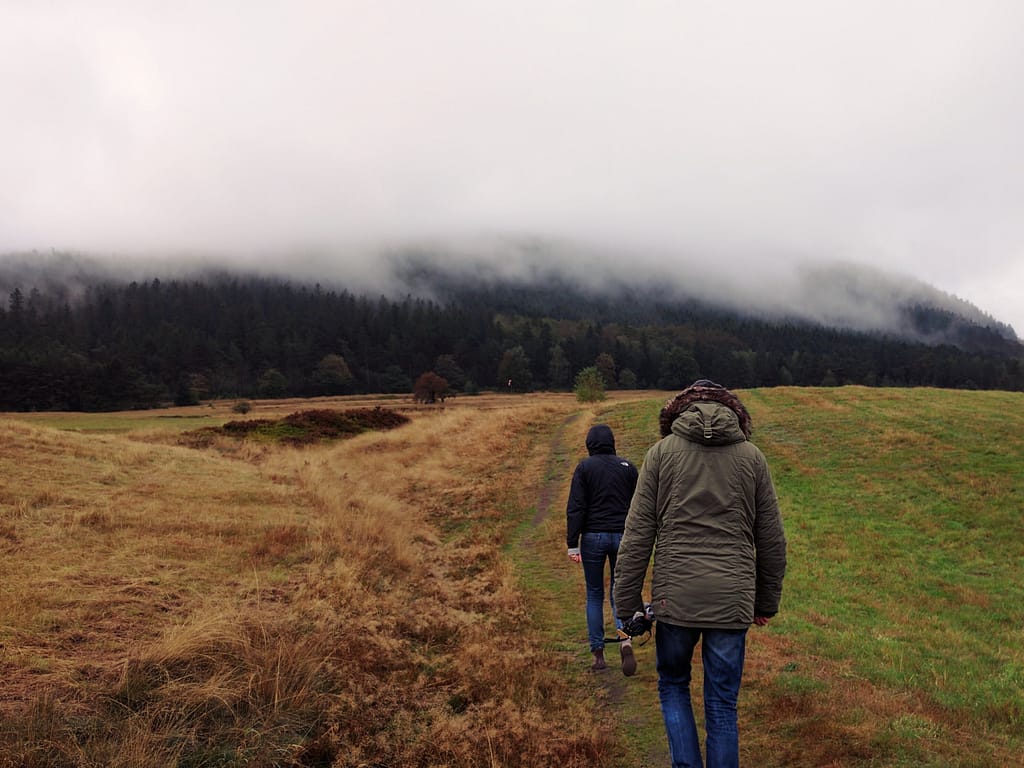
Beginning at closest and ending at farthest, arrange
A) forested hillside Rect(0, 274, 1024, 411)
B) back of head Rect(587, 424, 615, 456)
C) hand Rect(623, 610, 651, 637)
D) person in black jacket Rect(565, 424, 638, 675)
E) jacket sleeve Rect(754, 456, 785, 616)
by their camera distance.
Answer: jacket sleeve Rect(754, 456, 785, 616) → hand Rect(623, 610, 651, 637) → person in black jacket Rect(565, 424, 638, 675) → back of head Rect(587, 424, 615, 456) → forested hillside Rect(0, 274, 1024, 411)

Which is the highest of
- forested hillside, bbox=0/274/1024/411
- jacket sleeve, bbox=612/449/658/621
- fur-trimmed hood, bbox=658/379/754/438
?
fur-trimmed hood, bbox=658/379/754/438

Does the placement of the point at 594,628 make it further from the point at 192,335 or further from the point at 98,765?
the point at 192,335

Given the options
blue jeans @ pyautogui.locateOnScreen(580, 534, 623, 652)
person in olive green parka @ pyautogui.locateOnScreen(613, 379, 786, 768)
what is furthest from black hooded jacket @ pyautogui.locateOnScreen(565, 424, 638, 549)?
person in olive green parka @ pyautogui.locateOnScreen(613, 379, 786, 768)

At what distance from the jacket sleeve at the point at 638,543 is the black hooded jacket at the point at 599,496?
8.86ft

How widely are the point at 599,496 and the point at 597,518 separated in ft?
0.88

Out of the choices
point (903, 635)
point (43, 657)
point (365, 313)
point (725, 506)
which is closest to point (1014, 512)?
point (903, 635)

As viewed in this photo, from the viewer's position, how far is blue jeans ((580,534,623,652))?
6.79m

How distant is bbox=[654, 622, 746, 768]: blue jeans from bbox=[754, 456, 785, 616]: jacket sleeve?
14.4 inches

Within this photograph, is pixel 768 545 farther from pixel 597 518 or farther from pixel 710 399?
pixel 597 518

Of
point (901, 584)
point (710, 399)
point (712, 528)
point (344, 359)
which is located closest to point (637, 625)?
point (712, 528)

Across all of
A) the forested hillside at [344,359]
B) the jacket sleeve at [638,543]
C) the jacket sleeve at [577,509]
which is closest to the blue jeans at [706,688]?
the jacket sleeve at [638,543]

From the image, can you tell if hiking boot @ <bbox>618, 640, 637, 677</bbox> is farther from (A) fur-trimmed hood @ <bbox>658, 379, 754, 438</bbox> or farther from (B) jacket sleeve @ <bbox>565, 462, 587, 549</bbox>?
Answer: (A) fur-trimmed hood @ <bbox>658, 379, 754, 438</bbox>

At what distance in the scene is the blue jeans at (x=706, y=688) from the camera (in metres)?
3.65

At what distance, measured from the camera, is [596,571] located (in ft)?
22.7
